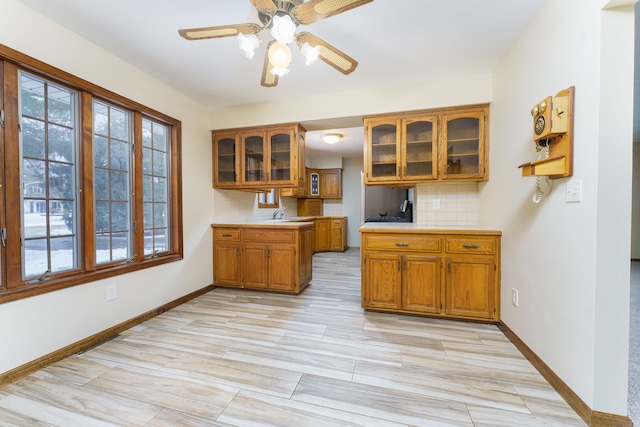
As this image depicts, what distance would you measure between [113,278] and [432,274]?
292 cm

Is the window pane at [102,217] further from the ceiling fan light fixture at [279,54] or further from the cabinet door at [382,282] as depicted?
the cabinet door at [382,282]

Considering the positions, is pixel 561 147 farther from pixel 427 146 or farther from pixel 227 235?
pixel 227 235

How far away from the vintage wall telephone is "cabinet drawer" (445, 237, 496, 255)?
87cm

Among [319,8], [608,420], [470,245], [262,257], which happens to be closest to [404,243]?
[470,245]

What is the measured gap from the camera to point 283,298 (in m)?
3.16

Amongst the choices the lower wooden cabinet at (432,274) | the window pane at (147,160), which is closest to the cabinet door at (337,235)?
the lower wooden cabinet at (432,274)

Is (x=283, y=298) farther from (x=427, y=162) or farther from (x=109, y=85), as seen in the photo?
(x=109, y=85)

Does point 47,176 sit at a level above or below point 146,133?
below

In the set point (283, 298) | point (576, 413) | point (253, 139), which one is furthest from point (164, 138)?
point (576, 413)

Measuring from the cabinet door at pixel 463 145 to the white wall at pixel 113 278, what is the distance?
2.91m

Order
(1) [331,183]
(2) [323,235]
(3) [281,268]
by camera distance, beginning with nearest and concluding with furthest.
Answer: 1. (3) [281,268]
2. (2) [323,235]
3. (1) [331,183]

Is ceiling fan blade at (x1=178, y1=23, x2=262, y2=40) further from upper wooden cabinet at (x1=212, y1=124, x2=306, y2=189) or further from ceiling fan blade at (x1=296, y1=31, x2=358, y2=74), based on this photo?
upper wooden cabinet at (x1=212, y1=124, x2=306, y2=189)

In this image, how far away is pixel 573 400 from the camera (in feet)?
4.62

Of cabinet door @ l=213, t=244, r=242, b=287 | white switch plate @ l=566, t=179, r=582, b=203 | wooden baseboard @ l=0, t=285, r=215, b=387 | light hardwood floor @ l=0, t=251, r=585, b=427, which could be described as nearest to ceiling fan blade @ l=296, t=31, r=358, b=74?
white switch plate @ l=566, t=179, r=582, b=203
